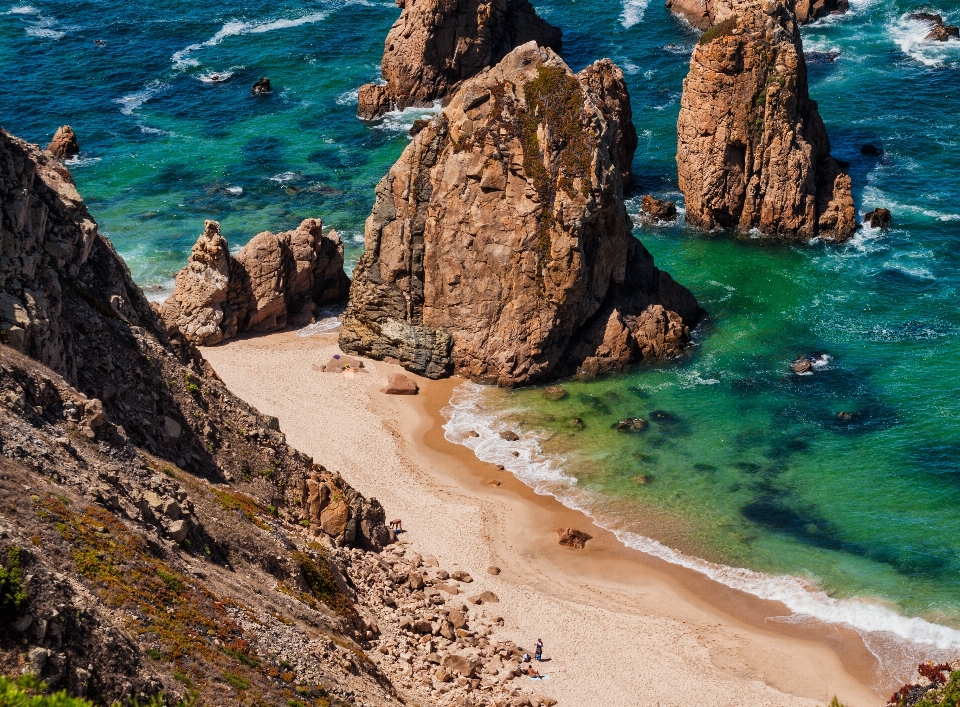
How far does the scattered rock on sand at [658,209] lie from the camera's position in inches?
3027

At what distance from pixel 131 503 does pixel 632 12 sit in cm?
9756

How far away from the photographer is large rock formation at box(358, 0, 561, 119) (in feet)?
310

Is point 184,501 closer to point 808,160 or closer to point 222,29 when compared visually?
point 808,160

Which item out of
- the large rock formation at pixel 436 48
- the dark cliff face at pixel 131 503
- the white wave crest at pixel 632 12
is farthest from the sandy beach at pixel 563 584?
the white wave crest at pixel 632 12

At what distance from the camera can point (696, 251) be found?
2894 inches

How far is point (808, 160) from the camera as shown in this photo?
72312mm

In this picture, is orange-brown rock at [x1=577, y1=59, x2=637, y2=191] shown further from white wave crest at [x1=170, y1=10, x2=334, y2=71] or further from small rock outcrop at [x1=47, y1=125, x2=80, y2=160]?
white wave crest at [x1=170, y1=10, x2=334, y2=71]

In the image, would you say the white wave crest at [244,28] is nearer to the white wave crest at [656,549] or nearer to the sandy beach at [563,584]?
the sandy beach at [563,584]

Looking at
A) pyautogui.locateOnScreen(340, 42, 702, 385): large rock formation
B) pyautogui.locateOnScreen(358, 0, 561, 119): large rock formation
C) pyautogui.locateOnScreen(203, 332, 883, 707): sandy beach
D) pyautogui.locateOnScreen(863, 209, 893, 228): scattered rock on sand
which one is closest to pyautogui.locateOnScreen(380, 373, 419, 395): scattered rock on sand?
pyautogui.locateOnScreen(203, 332, 883, 707): sandy beach

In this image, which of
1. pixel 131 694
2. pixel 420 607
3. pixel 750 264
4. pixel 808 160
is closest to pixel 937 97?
pixel 808 160

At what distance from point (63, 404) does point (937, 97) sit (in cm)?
8078

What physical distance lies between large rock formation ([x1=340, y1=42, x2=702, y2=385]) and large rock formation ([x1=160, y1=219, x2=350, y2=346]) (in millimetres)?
4489

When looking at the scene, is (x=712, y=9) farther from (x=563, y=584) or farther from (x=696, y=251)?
(x=563, y=584)

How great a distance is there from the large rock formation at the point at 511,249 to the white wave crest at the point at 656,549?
12.4ft
